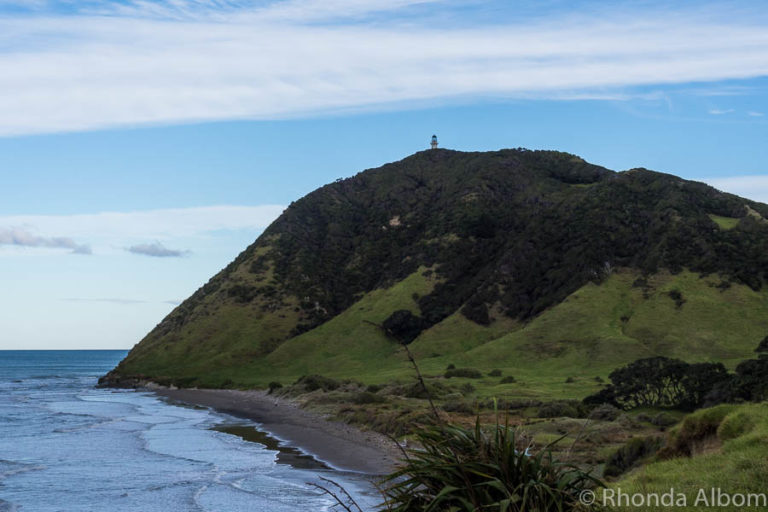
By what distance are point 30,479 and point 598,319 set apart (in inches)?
3338

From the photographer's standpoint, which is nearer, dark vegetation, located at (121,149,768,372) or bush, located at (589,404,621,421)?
bush, located at (589,404,621,421)

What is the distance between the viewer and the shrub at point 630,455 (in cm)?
2425

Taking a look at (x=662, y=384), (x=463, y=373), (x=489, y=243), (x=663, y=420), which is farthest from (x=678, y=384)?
(x=489, y=243)

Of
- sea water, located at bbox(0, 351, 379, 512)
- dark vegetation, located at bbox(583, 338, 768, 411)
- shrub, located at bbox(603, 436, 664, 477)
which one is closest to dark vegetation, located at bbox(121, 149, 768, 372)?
sea water, located at bbox(0, 351, 379, 512)

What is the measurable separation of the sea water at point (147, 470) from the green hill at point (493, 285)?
95.3 feet

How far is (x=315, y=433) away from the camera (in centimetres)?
5384

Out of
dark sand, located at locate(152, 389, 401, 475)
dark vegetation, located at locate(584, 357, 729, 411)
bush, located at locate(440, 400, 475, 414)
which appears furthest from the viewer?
bush, located at locate(440, 400, 475, 414)

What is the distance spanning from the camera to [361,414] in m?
56.4

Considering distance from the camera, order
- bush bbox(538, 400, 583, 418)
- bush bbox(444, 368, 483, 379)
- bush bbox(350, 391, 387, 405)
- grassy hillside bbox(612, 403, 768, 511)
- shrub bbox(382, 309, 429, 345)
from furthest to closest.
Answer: shrub bbox(382, 309, 429, 345) < bush bbox(444, 368, 483, 379) < bush bbox(350, 391, 387, 405) < bush bbox(538, 400, 583, 418) < grassy hillside bbox(612, 403, 768, 511)

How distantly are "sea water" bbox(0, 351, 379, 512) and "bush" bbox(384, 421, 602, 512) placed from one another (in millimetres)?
13345

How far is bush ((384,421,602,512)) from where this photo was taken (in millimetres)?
8367

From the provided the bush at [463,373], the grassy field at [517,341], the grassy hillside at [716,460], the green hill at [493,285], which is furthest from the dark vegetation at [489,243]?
the grassy hillside at [716,460]

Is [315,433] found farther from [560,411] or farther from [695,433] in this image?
[695,433]

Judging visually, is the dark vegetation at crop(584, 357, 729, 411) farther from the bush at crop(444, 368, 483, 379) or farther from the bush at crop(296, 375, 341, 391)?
the bush at crop(296, 375, 341, 391)
